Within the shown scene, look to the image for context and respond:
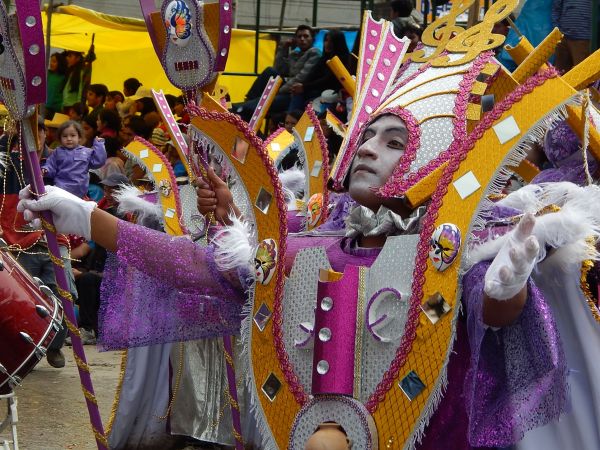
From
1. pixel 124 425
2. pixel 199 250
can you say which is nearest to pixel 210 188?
pixel 199 250

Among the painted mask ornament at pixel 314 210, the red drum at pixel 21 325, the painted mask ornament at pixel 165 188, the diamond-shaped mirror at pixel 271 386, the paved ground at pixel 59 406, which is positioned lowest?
the paved ground at pixel 59 406

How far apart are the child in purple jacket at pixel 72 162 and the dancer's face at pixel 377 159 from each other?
187 inches

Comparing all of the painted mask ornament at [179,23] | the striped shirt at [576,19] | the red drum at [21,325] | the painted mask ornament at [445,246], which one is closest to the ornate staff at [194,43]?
the painted mask ornament at [179,23]

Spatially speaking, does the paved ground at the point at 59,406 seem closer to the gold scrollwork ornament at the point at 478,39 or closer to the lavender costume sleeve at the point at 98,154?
the lavender costume sleeve at the point at 98,154

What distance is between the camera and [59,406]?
6.23 m

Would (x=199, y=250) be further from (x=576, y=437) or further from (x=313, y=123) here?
(x=313, y=123)

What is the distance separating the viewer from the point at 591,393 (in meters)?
2.73

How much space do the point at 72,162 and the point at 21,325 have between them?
3.54m

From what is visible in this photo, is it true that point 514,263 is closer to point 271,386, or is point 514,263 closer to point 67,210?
point 271,386

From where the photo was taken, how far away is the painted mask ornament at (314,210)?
4.20 meters

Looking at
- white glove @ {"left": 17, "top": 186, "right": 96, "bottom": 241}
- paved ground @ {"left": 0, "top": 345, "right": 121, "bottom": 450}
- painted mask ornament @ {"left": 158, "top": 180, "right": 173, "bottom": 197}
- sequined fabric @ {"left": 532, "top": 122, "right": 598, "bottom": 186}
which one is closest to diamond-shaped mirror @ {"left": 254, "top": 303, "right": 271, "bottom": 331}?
white glove @ {"left": 17, "top": 186, "right": 96, "bottom": 241}

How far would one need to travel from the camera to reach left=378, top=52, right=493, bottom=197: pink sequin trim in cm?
289

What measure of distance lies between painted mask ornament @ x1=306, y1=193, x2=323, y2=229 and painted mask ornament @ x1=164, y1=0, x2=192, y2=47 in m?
0.87

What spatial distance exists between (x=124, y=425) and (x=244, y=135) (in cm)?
261
